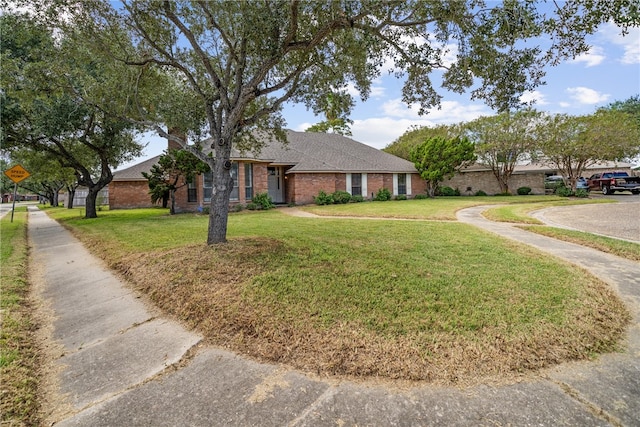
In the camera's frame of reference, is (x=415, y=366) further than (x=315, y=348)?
No

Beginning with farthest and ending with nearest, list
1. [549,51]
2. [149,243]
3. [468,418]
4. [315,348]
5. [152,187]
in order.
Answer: [152,187]
[149,243]
[549,51]
[315,348]
[468,418]

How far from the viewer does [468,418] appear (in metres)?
2.14

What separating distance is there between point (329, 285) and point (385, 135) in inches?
1387

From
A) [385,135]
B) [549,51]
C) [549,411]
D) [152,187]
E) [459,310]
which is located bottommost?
[549,411]

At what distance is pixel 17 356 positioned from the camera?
2973mm

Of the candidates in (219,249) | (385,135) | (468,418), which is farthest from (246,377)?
(385,135)

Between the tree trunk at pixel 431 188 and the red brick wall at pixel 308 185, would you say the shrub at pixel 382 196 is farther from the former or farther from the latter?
the tree trunk at pixel 431 188

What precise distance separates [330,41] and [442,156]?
61.9 feet

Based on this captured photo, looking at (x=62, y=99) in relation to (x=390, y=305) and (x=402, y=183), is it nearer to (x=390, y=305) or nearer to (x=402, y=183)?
(x=390, y=305)

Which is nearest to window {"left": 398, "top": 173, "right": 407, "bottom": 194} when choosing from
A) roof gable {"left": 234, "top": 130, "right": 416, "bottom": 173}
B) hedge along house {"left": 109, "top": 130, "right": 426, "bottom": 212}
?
hedge along house {"left": 109, "top": 130, "right": 426, "bottom": 212}

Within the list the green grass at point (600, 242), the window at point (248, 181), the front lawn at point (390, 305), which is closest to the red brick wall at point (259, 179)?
the window at point (248, 181)

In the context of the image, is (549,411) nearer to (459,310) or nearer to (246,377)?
(459,310)

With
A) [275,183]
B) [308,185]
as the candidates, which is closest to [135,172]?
[275,183]

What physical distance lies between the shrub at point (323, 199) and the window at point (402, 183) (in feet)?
22.9
